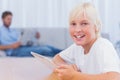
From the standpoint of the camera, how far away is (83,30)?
3.63 feet

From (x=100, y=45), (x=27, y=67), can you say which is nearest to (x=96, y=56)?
(x=100, y=45)

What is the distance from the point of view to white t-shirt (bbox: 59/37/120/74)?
1026mm

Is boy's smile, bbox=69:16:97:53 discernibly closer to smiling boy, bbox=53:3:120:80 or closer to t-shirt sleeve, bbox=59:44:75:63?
smiling boy, bbox=53:3:120:80

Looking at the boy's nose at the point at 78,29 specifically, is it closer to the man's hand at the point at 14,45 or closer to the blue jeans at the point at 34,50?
the blue jeans at the point at 34,50

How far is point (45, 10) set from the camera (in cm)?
431

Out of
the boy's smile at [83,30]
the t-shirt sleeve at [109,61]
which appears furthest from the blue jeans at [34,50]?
the t-shirt sleeve at [109,61]

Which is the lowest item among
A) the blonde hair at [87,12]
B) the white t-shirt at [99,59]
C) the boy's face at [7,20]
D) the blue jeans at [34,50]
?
the blue jeans at [34,50]

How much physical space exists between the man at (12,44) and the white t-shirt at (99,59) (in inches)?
103

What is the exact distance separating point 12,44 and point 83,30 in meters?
2.94

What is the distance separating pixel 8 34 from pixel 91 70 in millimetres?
2885

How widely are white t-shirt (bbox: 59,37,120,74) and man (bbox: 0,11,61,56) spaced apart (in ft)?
8.57

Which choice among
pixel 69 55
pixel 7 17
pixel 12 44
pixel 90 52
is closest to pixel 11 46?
pixel 12 44

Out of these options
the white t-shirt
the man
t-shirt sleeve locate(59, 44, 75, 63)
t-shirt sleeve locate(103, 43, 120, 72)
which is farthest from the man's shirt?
t-shirt sleeve locate(103, 43, 120, 72)

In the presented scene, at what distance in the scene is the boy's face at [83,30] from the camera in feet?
3.62
